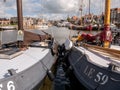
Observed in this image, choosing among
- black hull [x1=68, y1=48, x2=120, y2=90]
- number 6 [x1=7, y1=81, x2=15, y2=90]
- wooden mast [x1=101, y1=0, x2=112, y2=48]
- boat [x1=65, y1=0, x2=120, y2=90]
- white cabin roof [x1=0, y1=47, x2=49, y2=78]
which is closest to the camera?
number 6 [x1=7, y1=81, x2=15, y2=90]

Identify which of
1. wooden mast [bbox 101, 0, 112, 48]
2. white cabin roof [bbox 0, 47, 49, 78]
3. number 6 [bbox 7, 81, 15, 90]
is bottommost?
number 6 [bbox 7, 81, 15, 90]

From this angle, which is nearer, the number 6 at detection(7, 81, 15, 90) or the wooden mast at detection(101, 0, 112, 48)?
the number 6 at detection(7, 81, 15, 90)

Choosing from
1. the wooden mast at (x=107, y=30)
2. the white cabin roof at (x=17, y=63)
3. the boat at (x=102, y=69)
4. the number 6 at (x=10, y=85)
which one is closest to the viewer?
the number 6 at (x=10, y=85)

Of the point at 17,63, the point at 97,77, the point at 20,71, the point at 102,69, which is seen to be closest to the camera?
the point at 102,69

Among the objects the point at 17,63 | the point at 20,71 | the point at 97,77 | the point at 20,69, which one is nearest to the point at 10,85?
the point at 20,71

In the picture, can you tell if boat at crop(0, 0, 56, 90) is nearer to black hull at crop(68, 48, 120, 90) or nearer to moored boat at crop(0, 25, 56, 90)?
moored boat at crop(0, 25, 56, 90)

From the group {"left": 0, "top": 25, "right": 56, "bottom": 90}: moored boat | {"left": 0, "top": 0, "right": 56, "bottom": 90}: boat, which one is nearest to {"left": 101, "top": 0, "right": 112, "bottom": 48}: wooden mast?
{"left": 0, "top": 0, "right": 56, "bottom": 90}: boat

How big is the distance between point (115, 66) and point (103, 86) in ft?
2.64

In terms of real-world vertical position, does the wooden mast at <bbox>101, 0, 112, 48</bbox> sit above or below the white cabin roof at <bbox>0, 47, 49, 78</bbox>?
above

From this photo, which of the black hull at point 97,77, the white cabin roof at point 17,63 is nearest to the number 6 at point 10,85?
the white cabin roof at point 17,63

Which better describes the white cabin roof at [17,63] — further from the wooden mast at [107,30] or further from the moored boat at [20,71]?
the wooden mast at [107,30]

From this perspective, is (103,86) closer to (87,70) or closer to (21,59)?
(87,70)

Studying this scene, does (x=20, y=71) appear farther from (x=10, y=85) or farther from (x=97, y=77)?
(x=97, y=77)

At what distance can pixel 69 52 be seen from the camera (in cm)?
1805
